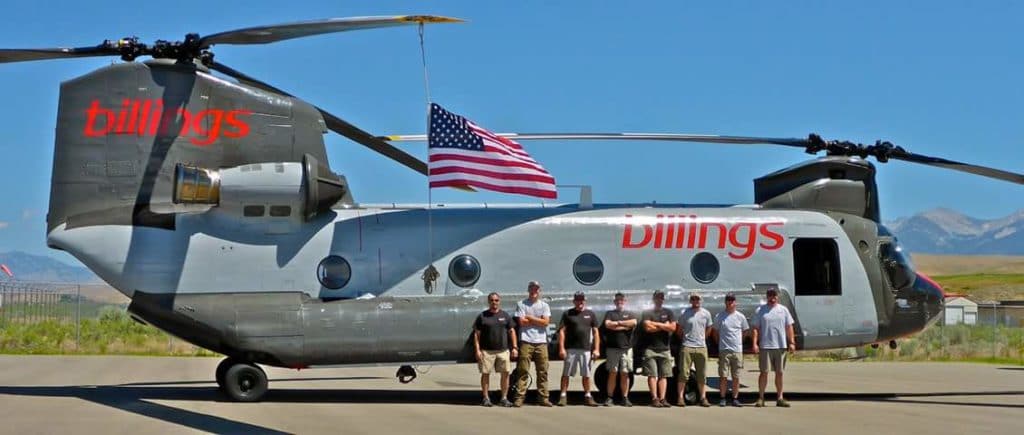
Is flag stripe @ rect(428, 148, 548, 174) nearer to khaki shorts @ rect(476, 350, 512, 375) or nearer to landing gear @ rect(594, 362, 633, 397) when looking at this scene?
khaki shorts @ rect(476, 350, 512, 375)

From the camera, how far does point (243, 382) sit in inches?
646

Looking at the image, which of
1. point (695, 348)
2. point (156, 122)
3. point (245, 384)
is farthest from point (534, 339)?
point (156, 122)

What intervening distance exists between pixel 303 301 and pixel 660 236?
5477 millimetres

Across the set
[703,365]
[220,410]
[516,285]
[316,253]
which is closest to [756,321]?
[703,365]

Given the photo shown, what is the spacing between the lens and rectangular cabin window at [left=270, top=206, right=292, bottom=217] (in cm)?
1698

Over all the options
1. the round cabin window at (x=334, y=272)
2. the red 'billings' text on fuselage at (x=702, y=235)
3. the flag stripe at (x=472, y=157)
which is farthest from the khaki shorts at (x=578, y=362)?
the round cabin window at (x=334, y=272)

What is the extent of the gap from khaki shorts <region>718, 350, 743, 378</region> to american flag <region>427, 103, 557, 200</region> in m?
3.39

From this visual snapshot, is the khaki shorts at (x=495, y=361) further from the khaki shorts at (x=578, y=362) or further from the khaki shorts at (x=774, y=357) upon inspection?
the khaki shorts at (x=774, y=357)

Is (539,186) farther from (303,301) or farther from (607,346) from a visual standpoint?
(303,301)

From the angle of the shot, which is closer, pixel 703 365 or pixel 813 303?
pixel 703 365

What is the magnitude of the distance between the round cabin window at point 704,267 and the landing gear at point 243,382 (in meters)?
6.61

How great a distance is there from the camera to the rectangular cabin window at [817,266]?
1820cm

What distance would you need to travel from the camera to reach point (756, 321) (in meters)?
16.9

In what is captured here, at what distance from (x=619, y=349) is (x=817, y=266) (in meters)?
4.01
